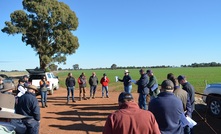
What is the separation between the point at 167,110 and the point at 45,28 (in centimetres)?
3498

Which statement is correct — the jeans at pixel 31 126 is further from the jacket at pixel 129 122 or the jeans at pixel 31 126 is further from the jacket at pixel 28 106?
the jacket at pixel 129 122

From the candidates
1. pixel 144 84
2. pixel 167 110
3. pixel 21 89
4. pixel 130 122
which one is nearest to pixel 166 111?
pixel 167 110

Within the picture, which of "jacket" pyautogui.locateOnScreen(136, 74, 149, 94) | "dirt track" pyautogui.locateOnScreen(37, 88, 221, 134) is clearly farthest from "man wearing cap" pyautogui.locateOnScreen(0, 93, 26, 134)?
"jacket" pyautogui.locateOnScreen(136, 74, 149, 94)

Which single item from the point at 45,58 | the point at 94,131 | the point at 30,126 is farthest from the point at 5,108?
the point at 45,58

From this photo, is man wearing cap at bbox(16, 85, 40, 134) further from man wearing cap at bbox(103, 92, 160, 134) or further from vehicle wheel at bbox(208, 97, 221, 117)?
vehicle wheel at bbox(208, 97, 221, 117)

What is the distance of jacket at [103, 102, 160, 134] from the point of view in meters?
2.85

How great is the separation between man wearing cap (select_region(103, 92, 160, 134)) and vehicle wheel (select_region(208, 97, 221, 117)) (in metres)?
7.23

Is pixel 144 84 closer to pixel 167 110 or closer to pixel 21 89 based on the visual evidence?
pixel 21 89

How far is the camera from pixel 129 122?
2.85 m

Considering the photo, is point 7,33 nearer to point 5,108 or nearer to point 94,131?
point 94,131

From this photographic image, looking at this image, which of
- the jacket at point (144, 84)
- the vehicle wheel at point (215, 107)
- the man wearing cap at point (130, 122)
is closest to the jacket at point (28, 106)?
the man wearing cap at point (130, 122)

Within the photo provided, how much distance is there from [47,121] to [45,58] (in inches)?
1056

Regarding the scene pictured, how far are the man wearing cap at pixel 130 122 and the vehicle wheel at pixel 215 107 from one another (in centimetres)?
723

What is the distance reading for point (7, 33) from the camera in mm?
34531
